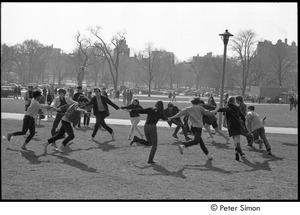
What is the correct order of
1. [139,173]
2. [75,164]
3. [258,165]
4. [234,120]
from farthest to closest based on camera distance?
[234,120]
[258,165]
[75,164]
[139,173]

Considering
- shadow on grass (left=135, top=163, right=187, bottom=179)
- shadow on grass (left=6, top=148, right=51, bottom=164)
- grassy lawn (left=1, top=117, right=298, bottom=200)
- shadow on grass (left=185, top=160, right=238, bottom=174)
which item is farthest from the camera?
shadow on grass (left=6, top=148, right=51, bottom=164)

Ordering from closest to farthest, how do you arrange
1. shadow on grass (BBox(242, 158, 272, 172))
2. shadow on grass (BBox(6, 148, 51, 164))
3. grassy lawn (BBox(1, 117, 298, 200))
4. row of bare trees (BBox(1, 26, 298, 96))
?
grassy lawn (BBox(1, 117, 298, 200)), shadow on grass (BBox(6, 148, 51, 164)), shadow on grass (BBox(242, 158, 272, 172)), row of bare trees (BBox(1, 26, 298, 96))

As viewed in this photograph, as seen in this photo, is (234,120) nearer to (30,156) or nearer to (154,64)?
(30,156)

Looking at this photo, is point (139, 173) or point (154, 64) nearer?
point (139, 173)

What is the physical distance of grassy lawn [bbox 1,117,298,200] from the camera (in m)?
6.20

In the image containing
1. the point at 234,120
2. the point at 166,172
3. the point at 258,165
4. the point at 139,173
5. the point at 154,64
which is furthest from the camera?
the point at 154,64

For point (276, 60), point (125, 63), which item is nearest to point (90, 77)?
point (125, 63)

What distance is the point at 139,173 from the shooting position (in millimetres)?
7805

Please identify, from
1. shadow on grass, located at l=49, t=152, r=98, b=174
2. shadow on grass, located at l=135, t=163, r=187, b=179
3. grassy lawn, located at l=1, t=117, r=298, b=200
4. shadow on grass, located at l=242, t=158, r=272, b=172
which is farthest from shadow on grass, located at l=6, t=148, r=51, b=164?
shadow on grass, located at l=242, t=158, r=272, b=172

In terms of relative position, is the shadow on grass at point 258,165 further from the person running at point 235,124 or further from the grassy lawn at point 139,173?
the person running at point 235,124

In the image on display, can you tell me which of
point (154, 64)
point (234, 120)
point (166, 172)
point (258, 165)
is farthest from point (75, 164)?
point (154, 64)

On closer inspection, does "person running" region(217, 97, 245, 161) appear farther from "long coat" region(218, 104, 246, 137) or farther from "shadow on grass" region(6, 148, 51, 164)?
"shadow on grass" region(6, 148, 51, 164)

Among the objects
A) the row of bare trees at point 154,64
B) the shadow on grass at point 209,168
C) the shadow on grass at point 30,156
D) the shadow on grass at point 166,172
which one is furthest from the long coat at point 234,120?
the row of bare trees at point 154,64

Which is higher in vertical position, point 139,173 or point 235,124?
point 235,124
